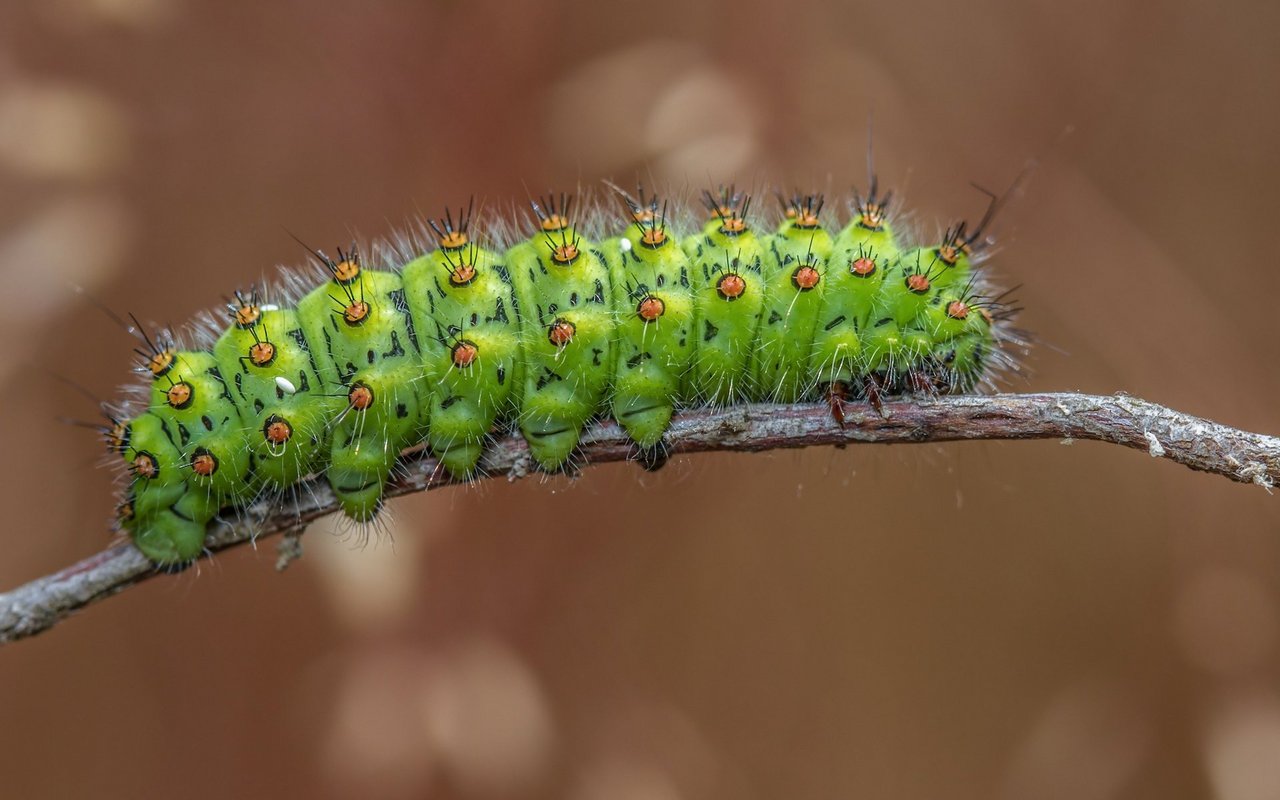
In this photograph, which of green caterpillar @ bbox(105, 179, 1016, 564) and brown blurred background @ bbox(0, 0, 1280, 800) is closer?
green caterpillar @ bbox(105, 179, 1016, 564)

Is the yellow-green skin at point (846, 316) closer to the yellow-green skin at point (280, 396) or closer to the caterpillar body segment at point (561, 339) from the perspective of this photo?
the caterpillar body segment at point (561, 339)

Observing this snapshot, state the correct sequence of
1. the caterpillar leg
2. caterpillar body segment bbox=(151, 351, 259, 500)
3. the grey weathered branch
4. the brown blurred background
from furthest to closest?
the brown blurred background, caterpillar body segment bbox=(151, 351, 259, 500), the caterpillar leg, the grey weathered branch

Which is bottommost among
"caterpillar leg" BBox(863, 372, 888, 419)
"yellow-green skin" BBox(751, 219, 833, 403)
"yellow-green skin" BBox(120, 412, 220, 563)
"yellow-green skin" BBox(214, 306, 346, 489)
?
"yellow-green skin" BBox(120, 412, 220, 563)

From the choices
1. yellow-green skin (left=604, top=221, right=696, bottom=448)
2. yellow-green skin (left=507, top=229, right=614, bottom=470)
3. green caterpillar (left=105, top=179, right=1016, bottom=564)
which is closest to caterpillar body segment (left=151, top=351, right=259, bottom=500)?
green caterpillar (left=105, top=179, right=1016, bottom=564)

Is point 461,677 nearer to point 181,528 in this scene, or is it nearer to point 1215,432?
point 181,528

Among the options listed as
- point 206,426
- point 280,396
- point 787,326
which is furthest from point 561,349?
point 206,426

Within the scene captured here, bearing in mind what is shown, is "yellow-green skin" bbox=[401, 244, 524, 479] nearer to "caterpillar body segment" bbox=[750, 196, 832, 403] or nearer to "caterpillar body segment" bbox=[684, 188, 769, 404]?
"caterpillar body segment" bbox=[684, 188, 769, 404]

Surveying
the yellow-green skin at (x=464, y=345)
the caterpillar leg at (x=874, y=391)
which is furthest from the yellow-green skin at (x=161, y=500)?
the caterpillar leg at (x=874, y=391)
